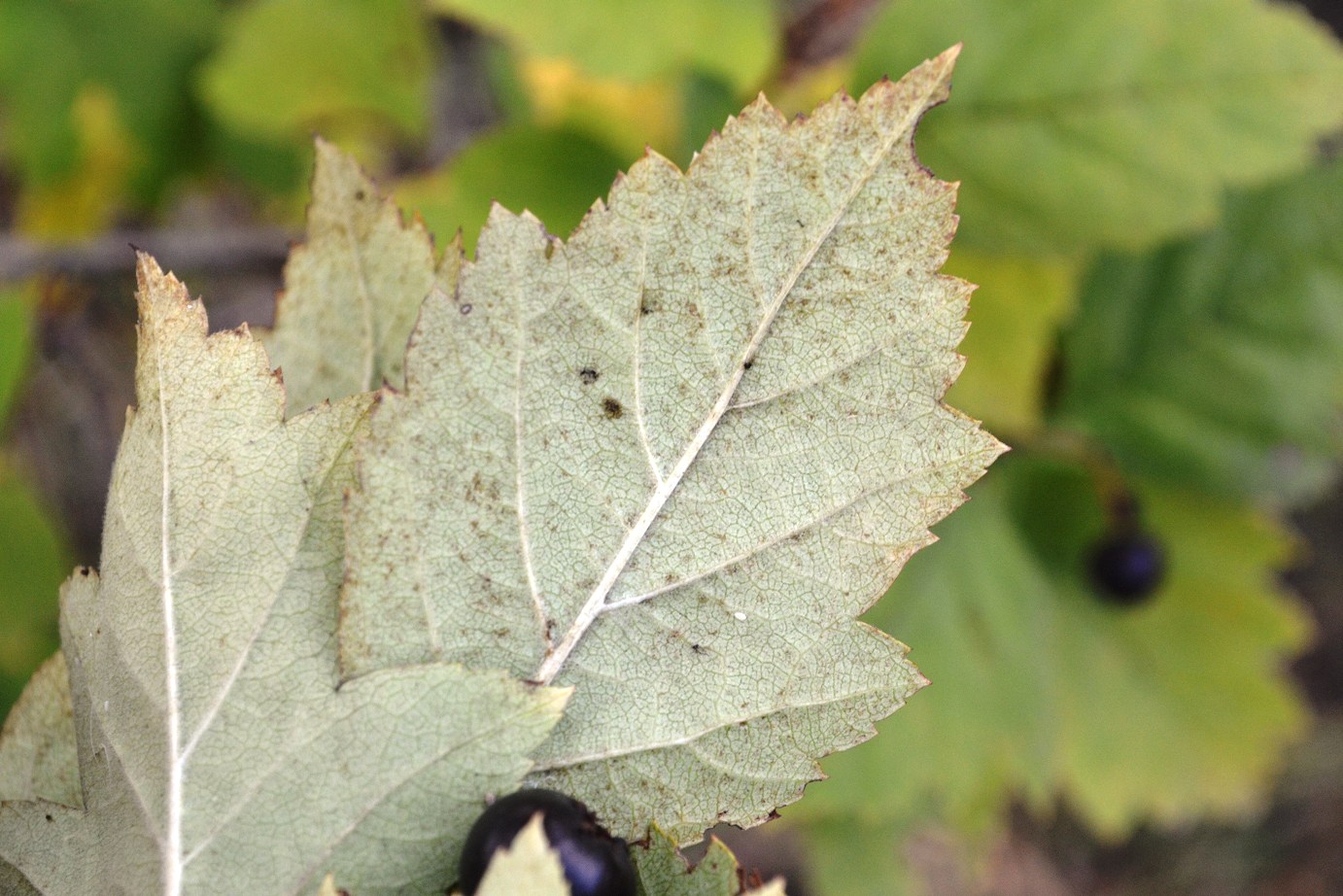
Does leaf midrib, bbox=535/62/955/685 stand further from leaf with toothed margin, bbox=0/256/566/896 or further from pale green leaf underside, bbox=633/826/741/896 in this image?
pale green leaf underside, bbox=633/826/741/896

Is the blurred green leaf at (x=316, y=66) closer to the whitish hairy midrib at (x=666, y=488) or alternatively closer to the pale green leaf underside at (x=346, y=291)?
the pale green leaf underside at (x=346, y=291)

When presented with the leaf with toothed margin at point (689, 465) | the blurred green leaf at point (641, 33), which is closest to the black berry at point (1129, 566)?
the blurred green leaf at point (641, 33)

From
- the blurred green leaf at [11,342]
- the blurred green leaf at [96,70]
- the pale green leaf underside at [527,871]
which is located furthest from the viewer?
the blurred green leaf at [96,70]

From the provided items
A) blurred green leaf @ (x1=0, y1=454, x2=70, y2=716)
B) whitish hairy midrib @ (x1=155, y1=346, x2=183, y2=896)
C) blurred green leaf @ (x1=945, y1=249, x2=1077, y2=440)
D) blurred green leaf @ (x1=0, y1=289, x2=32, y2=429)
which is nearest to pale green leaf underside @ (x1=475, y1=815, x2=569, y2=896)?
whitish hairy midrib @ (x1=155, y1=346, x2=183, y2=896)

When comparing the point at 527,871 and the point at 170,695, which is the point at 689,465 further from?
the point at 170,695

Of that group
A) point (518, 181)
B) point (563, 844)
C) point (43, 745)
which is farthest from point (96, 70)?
point (563, 844)

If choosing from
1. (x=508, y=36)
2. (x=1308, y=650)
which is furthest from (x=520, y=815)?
(x=1308, y=650)

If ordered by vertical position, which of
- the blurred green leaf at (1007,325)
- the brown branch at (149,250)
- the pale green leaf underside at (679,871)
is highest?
the brown branch at (149,250)
